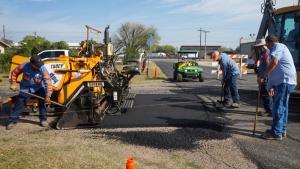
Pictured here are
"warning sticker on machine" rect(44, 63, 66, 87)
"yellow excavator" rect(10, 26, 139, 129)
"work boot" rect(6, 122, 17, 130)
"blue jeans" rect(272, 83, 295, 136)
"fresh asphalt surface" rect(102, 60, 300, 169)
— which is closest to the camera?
"fresh asphalt surface" rect(102, 60, 300, 169)

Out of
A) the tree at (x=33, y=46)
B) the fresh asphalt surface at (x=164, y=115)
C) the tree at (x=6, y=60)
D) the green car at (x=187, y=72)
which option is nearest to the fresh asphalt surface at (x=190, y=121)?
the fresh asphalt surface at (x=164, y=115)

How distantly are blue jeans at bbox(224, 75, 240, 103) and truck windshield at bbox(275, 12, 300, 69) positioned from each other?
1822 millimetres

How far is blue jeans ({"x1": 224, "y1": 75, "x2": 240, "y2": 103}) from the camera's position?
1084cm

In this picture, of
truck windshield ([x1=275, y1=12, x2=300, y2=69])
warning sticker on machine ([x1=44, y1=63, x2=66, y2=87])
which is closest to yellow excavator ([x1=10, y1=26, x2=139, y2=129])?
warning sticker on machine ([x1=44, y1=63, x2=66, y2=87])

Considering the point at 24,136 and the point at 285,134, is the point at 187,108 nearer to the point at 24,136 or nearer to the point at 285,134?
the point at 285,134

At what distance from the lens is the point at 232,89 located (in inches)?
430

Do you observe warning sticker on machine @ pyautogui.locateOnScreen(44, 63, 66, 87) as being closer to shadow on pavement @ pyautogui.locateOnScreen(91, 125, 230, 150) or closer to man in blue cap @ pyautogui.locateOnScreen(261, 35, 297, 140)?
shadow on pavement @ pyautogui.locateOnScreen(91, 125, 230, 150)

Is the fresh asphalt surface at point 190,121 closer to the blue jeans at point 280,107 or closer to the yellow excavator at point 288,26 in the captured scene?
the blue jeans at point 280,107

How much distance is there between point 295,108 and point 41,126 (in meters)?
6.84

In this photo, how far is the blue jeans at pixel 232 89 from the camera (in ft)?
35.6

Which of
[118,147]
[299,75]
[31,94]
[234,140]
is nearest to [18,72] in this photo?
[31,94]

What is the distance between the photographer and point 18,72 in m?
8.22

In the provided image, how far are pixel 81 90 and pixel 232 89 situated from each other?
4.65m

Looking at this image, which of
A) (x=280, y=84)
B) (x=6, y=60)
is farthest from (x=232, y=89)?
(x=6, y=60)
